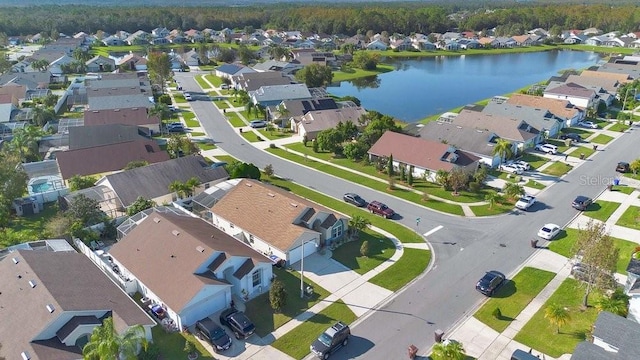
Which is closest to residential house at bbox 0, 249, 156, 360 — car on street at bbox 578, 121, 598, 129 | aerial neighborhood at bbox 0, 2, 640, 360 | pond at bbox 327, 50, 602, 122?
aerial neighborhood at bbox 0, 2, 640, 360

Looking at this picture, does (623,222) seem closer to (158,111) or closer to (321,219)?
(321,219)

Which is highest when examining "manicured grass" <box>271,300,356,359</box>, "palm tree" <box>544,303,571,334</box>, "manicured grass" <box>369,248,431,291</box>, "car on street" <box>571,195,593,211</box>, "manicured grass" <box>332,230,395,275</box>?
"palm tree" <box>544,303,571,334</box>

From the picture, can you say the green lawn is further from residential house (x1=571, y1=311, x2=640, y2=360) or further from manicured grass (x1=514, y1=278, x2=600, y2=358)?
residential house (x1=571, y1=311, x2=640, y2=360)

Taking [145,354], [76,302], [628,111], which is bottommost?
[628,111]

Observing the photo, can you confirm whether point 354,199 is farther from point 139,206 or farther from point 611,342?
point 611,342

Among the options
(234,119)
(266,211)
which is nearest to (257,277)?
(266,211)

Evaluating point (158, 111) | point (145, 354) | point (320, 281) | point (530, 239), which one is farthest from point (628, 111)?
point (145, 354)

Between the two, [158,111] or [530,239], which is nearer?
[530,239]
